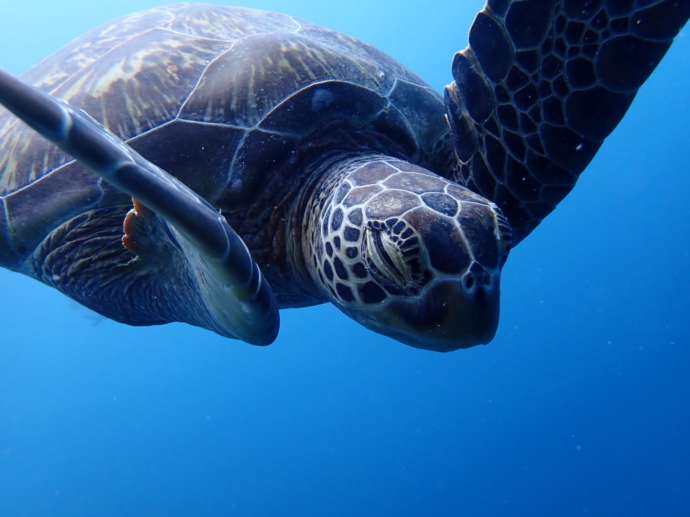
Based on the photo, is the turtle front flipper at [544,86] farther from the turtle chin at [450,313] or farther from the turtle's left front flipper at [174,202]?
the turtle's left front flipper at [174,202]

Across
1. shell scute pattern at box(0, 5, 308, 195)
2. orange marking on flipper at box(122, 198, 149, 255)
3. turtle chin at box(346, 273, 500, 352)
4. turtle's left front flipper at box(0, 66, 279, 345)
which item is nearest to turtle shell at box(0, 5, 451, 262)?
shell scute pattern at box(0, 5, 308, 195)

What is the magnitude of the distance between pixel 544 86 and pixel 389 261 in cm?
111

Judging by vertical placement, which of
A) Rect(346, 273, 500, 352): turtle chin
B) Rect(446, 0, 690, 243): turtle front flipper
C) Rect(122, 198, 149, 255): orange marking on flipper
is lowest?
Rect(122, 198, 149, 255): orange marking on flipper

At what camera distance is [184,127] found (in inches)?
90.0

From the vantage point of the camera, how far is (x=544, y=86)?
89.6 inches

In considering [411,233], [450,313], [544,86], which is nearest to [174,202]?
[411,233]

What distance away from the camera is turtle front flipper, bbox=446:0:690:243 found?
6.70 feet

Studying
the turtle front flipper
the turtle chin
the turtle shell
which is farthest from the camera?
the turtle shell

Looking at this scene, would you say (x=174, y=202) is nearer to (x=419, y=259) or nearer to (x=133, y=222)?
(x=133, y=222)

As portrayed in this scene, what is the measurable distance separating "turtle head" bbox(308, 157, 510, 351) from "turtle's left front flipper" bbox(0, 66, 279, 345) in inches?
13.6

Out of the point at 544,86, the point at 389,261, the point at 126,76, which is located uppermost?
the point at 544,86

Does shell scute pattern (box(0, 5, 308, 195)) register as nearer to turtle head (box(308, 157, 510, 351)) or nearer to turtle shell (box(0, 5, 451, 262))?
turtle shell (box(0, 5, 451, 262))

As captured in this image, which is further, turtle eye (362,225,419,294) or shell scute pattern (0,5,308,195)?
shell scute pattern (0,5,308,195)

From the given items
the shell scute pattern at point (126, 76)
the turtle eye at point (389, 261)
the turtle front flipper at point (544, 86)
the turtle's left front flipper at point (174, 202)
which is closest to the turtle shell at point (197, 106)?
the shell scute pattern at point (126, 76)
